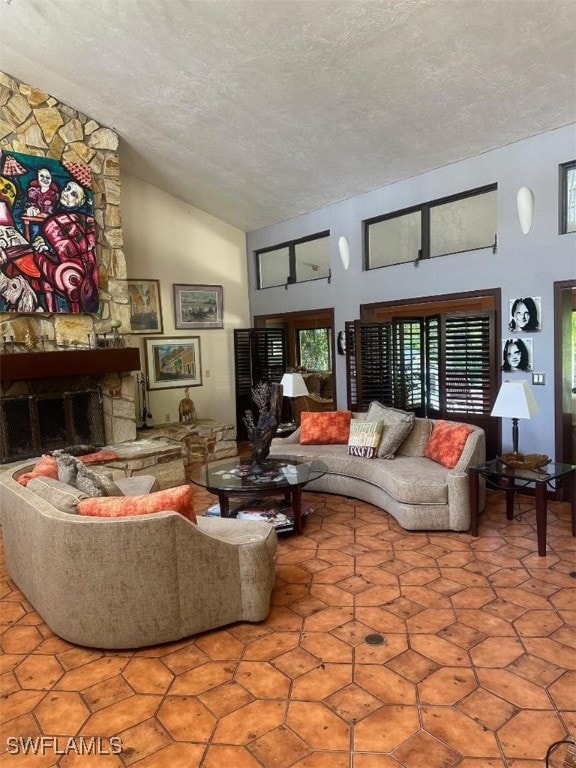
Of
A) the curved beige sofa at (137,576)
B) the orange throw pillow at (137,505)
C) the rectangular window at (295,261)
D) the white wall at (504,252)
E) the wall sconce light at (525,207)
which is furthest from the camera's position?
the rectangular window at (295,261)

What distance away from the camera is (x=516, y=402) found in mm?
Result: 4277

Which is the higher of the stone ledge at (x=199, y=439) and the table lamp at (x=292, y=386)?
the table lamp at (x=292, y=386)

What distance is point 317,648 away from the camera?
9.55 feet

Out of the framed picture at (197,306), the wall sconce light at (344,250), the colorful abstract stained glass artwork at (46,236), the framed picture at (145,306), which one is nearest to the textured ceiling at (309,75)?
the wall sconce light at (344,250)

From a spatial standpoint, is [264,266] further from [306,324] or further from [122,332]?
[122,332]

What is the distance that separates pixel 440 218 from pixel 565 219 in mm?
1523

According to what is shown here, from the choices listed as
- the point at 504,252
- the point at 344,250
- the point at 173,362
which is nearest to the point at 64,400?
the point at 173,362

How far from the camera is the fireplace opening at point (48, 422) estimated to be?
20.0 feet

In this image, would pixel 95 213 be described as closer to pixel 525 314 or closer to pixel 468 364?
pixel 468 364

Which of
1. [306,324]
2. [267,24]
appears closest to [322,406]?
[306,324]

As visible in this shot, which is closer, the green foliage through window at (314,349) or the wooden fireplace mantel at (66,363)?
the wooden fireplace mantel at (66,363)

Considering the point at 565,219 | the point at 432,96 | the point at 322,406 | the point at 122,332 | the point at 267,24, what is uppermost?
the point at 267,24

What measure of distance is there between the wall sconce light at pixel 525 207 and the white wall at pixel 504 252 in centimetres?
5
